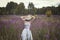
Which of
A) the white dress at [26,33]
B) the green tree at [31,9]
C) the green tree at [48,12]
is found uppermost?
the green tree at [31,9]

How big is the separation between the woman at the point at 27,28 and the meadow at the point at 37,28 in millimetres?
37

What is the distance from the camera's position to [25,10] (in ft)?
5.63

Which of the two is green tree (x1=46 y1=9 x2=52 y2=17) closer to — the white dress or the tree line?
the tree line

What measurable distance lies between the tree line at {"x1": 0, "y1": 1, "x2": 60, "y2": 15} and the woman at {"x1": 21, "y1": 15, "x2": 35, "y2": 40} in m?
0.06

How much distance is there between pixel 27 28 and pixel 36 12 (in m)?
0.23

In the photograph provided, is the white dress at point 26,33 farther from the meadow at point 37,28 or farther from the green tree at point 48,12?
the green tree at point 48,12

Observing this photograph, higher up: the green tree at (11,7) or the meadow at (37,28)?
the green tree at (11,7)

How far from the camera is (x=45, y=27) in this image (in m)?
1.69

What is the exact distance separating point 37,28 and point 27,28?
12cm

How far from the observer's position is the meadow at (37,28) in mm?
1671

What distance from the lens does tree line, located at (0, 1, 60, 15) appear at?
1.71 metres

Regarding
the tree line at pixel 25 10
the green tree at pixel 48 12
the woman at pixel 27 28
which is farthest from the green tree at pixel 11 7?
the green tree at pixel 48 12

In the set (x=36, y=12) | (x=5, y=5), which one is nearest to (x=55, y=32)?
(x=36, y=12)

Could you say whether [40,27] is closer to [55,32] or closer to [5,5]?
[55,32]
